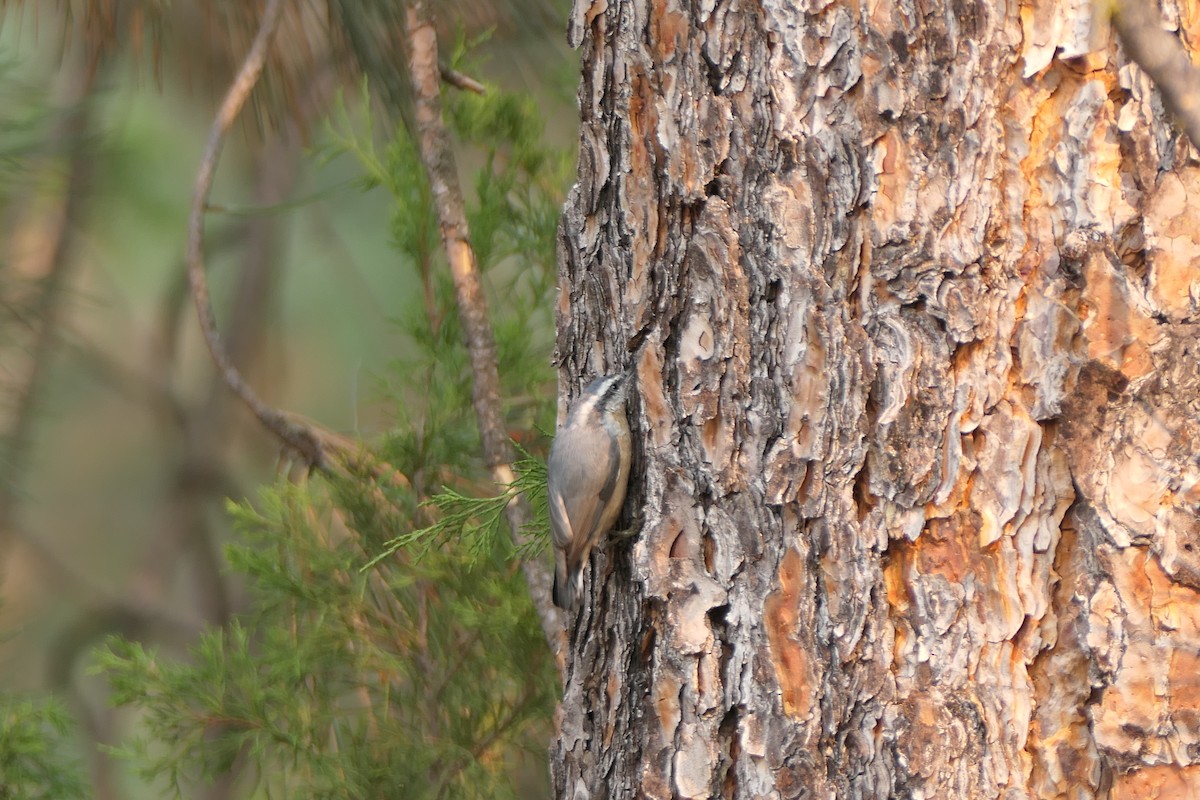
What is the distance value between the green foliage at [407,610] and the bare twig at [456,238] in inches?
5.9

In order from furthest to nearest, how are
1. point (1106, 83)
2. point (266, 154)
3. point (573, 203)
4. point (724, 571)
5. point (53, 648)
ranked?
point (266, 154), point (53, 648), point (573, 203), point (724, 571), point (1106, 83)

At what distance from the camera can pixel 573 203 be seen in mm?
1212

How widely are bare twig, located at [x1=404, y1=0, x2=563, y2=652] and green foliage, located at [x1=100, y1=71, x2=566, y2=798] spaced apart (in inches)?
5.9

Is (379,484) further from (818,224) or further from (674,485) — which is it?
(818,224)

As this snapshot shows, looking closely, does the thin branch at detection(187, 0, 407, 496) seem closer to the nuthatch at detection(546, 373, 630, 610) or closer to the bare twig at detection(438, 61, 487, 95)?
the bare twig at detection(438, 61, 487, 95)

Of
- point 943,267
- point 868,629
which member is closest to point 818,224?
point 943,267

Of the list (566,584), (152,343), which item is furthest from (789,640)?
(152,343)

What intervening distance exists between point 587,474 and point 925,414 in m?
0.39

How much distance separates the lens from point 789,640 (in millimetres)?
981

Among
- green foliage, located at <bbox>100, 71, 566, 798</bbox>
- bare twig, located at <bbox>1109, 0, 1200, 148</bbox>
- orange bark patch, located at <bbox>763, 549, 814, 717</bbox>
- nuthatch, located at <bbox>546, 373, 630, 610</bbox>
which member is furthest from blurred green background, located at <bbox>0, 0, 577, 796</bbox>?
bare twig, located at <bbox>1109, 0, 1200, 148</bbox>

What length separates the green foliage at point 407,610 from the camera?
74.9 inches

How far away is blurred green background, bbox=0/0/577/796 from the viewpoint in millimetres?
3234

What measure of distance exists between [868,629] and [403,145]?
1.32 meters

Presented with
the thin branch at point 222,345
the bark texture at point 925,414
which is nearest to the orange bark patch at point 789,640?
the bark texture at point 925,414
